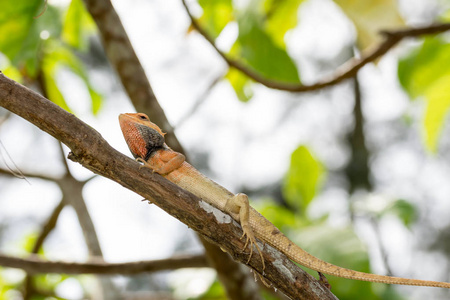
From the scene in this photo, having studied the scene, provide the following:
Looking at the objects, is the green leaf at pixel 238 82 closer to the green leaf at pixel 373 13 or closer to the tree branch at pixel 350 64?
the tree branch at pixel 350 64

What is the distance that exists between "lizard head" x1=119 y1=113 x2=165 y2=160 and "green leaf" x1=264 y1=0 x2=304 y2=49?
168cm

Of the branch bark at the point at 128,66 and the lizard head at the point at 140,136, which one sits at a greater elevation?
the branch bark at the point at 128,66

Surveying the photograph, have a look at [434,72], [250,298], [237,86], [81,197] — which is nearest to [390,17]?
[434,72]

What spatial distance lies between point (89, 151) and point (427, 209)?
932 centimetres

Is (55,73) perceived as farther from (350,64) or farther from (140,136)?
(350,64)

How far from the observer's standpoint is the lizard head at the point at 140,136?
2.39 m

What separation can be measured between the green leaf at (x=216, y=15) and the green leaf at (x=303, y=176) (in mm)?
1450

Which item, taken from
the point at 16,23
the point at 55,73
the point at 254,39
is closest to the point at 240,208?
the point at 254,39

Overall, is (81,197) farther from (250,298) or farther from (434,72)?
(434,72)

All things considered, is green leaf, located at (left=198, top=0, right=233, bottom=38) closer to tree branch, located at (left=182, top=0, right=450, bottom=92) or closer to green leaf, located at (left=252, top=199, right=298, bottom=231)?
tree branch, located at (left=182, top=0, right=450, bottom=92)

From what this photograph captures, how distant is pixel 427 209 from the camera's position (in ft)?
31.6

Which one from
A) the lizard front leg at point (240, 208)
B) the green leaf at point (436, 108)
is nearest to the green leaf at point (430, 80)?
the green leaf at point (436, 108)

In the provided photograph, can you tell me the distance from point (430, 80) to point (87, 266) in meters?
2.78

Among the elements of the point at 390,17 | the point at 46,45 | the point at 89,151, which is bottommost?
the point at 89,151
